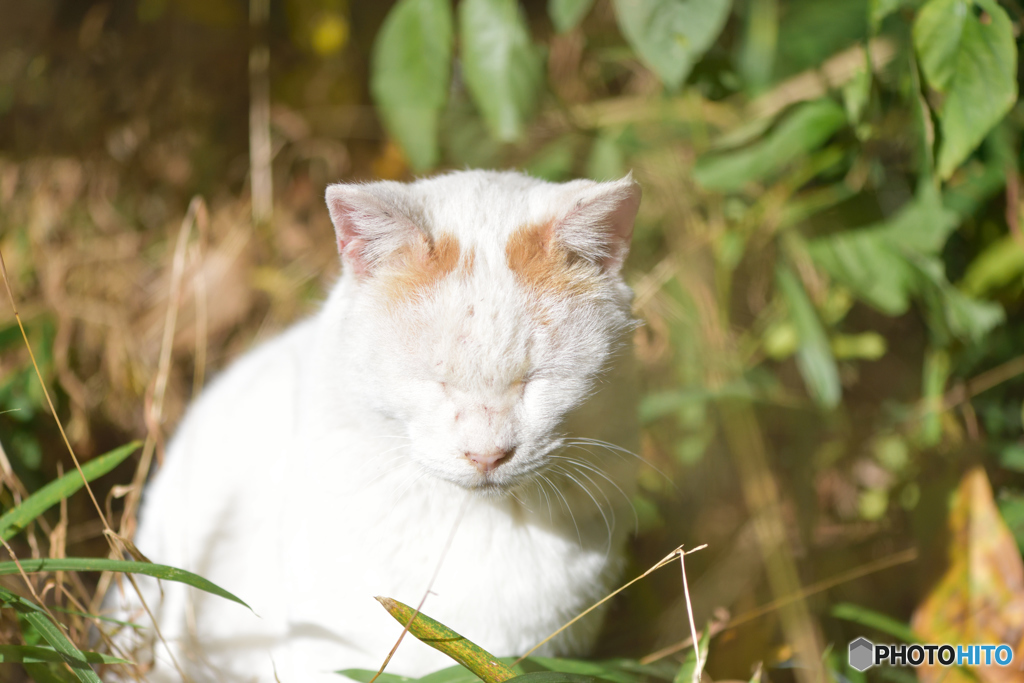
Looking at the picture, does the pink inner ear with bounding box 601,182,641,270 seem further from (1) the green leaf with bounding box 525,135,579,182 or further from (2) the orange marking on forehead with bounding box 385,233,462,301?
(1) the green leaf with bounding box 525,135,579,182

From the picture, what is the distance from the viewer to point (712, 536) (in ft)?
5.86

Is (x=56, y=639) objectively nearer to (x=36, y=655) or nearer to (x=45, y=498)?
(x=36, y=655)

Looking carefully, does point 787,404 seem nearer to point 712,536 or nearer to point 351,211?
point 712,536

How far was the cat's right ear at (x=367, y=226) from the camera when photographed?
875mm

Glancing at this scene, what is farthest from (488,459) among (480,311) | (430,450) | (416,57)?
(416,57)

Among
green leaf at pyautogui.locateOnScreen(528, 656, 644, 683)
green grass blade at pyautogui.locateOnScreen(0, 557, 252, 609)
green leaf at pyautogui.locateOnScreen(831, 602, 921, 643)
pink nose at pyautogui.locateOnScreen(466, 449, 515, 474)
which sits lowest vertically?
green leaf at pyautogui.locateOnScreen(831, 602, 921, 643)

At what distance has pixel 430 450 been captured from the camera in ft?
2.89

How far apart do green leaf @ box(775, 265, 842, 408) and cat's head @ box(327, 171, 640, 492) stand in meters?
0.71

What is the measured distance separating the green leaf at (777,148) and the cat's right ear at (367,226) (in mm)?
771

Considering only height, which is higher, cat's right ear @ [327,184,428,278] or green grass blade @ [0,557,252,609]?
cat's right ear @ [327,184,428,278]

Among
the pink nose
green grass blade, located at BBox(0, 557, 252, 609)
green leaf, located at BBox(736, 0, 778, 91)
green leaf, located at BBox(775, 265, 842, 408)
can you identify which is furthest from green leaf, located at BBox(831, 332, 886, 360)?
green grass blade, located at BBox(0, 557, 252, 609)

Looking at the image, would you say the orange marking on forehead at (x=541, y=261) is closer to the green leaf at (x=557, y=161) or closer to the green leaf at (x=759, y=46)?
the green leaf at (x=557, y=161)

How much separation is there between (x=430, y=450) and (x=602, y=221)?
38cm

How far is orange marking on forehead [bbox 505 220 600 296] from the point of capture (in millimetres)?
910
